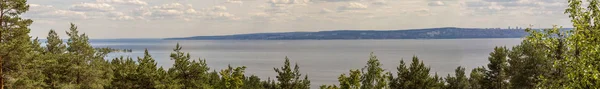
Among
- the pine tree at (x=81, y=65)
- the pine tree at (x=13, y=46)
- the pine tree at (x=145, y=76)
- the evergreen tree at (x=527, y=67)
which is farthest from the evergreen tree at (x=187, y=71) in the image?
the evergreen tree at (x=527, y=67)

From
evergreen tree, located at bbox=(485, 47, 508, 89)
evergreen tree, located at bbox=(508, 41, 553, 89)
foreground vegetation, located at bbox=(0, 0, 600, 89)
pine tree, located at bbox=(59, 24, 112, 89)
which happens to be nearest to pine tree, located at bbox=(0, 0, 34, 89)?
foreground vegetation, located at bbox=(0, 0, 600, 89)

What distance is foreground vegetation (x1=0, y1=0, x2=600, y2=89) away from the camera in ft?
40.4

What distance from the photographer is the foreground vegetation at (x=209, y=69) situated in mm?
12312

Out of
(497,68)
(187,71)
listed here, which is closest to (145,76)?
(187,71)

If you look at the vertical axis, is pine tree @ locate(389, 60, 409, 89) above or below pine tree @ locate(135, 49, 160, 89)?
below

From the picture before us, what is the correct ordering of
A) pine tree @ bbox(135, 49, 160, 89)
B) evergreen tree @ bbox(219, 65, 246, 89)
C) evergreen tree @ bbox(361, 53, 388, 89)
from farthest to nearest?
1. evergreen tree @ bbox(361, 53, 388, 89)
2. pine tree @ bbox(135, 49, 160, 89)
3. evergreen tree @ bbox(219, 65, 246, 89)

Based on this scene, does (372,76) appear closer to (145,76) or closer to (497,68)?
(497,68)

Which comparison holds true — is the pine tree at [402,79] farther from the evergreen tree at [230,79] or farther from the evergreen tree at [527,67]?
the evergreen tree at [230,79]

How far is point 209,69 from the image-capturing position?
110 feet

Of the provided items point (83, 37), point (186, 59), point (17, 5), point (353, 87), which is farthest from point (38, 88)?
point (353, 87)

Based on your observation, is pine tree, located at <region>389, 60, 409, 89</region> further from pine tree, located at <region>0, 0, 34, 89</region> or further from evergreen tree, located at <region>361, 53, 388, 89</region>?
pine tree, located at <region>0, 0, 34, 89</region>

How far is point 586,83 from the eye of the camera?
37.9ft

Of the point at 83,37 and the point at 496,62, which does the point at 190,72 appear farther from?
the point at 496,62

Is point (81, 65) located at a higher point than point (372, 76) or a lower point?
higher
